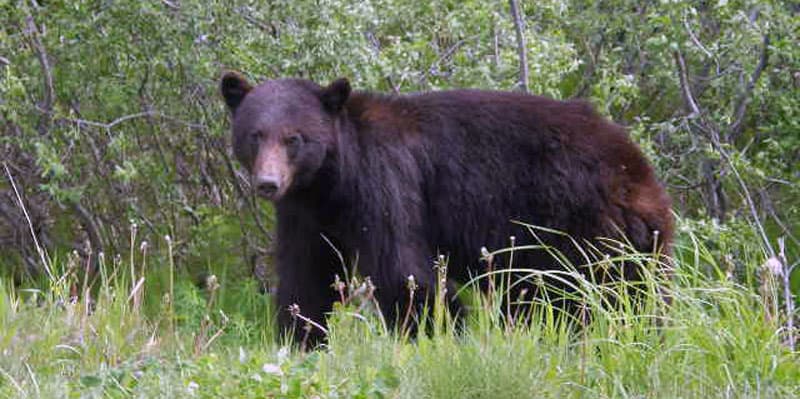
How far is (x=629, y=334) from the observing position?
15.1 ft

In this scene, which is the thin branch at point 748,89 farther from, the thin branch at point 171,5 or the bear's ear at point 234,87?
the thin branch at point 171,5

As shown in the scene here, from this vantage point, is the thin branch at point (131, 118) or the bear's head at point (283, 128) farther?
the thin branch at point (131, 118)

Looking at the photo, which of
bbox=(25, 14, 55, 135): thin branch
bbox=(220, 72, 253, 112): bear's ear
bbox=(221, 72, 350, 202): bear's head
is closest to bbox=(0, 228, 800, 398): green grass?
bbox=(221, 72, 350, 202): bear's head

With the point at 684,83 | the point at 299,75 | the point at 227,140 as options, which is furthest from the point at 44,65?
the point at 684,83

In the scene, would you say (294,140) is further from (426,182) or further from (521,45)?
(521,45)

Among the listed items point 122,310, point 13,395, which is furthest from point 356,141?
point 13,395

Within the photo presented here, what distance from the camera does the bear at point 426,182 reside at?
6.27 metres

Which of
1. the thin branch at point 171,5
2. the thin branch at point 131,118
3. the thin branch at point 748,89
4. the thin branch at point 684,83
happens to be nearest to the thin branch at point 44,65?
the thin branch at point 131,118

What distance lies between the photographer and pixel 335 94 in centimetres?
635

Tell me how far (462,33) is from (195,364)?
391 centimetres

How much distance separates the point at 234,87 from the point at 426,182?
106cm

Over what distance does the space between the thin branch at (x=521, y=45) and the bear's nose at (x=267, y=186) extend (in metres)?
2.24

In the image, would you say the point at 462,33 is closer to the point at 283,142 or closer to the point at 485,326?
the point at 283,142

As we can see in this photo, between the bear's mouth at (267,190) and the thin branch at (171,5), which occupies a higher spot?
the thin branch at (171,5)
